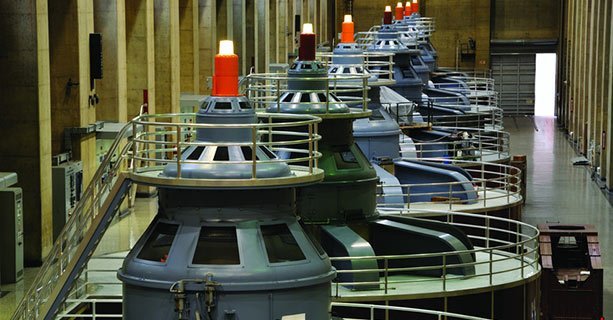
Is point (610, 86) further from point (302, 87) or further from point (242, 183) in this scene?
point (242, 183)

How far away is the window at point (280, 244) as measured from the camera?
37.9ft

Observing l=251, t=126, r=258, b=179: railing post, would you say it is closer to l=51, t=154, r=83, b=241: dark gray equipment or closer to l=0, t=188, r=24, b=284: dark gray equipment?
l=0, t=188, r=24, b=284: dark gray equipment

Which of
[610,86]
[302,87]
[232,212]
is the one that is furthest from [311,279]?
[610,86]

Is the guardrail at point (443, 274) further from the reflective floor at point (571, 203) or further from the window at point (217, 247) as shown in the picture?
the reflective floor at point (571, 203)

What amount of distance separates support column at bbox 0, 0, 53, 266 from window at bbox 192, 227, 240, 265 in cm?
1438

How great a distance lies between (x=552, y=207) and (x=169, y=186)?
1210 inches

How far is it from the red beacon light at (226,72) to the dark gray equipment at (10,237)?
1188cm

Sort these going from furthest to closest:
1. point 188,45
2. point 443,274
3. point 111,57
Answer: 1. point 188,45
2. point 111,57
3. point 443,274

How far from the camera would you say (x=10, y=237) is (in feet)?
75.7

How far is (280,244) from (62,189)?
1628 cm

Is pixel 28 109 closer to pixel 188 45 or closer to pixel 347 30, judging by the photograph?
pixel 347 30

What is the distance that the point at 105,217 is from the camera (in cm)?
1192

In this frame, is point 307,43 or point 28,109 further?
point 28,109

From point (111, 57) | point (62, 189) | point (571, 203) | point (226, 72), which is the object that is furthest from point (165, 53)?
point (226, 72)
